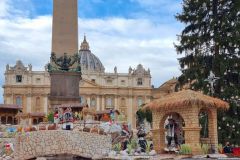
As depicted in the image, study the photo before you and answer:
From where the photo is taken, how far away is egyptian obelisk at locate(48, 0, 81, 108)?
29.1m

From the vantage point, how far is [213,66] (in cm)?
2983

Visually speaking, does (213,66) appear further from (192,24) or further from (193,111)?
(193,111)

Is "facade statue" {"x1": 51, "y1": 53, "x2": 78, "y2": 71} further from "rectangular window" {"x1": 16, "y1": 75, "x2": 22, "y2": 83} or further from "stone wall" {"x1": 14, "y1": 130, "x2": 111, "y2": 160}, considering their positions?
"rectangular window" {"x1": 16, "y1": 75, "x2": 22, "y2": 83}

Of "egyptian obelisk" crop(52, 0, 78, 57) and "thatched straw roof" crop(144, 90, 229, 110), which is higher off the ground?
"egyptian obelisk" crop(52, 0, 78, 57)

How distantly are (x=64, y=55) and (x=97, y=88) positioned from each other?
3333 inches

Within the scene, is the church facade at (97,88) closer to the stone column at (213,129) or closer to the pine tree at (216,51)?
the pine tree at (216,51)

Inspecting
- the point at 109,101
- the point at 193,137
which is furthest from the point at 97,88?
the point at 193,137

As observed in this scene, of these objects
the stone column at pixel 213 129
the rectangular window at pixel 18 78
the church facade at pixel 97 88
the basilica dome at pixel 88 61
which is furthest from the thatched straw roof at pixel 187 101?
the basilica dome at pixel 88 61

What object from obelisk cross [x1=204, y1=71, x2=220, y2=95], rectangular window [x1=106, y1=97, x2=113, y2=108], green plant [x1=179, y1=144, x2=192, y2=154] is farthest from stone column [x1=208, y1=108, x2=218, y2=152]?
rectangular window [x1=106, y1=97, x2=113, y2=108]

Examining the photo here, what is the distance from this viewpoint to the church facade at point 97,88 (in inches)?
4353

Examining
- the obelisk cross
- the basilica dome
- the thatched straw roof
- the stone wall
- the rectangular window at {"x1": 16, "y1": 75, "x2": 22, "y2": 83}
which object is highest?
the basilica dome

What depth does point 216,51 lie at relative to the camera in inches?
1194


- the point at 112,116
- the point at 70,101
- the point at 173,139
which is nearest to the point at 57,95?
the point at 70,101

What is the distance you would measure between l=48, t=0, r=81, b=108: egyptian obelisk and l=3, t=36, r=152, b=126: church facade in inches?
3189
